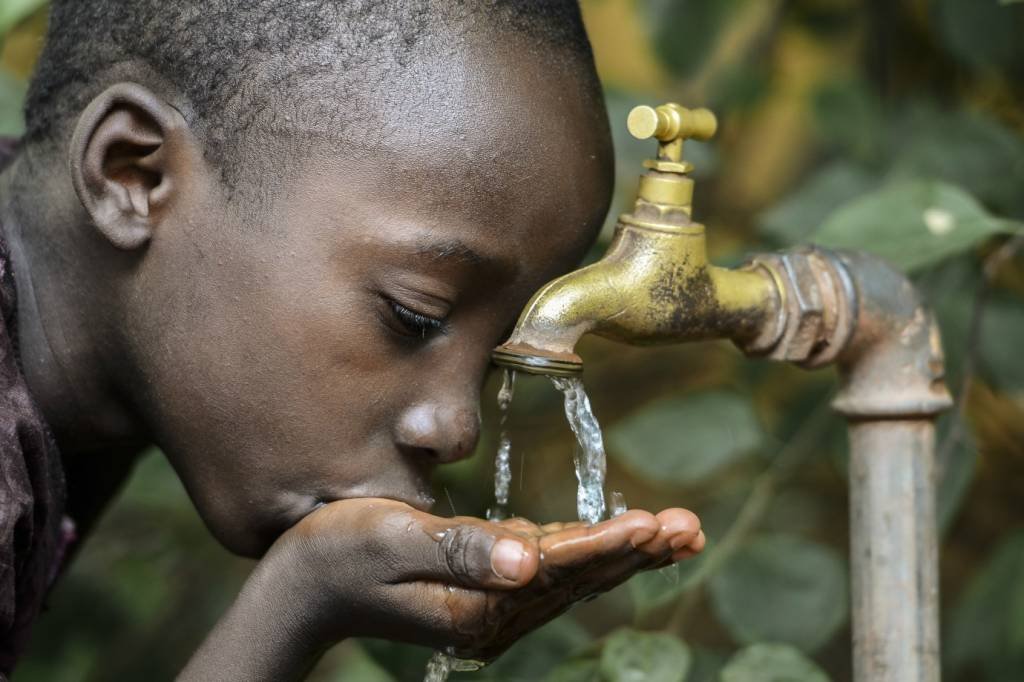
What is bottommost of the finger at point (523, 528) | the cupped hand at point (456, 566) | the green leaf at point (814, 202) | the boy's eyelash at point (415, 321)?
the cupped hand at point (456, 566)

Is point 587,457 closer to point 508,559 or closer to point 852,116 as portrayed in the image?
point 508,559

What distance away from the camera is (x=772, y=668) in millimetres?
1016

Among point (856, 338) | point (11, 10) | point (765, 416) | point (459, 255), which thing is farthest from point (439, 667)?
point (765, 416)

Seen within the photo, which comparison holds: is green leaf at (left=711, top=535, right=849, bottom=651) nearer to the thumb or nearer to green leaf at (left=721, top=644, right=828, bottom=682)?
green leaf at (left=721, top=644, right=828, bottom=682)

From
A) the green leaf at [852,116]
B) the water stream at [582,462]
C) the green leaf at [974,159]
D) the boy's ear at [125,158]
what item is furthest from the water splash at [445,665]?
the green leaf at [852,116]

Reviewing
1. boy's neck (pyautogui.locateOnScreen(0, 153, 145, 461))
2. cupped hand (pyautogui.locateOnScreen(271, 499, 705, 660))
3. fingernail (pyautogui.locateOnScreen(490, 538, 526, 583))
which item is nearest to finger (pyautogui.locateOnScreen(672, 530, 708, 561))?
cupped hand (pyautogui.locateOnScreen(271, 499, 705, 660))

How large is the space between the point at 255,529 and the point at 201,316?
0.16m

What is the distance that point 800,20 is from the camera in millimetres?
1788

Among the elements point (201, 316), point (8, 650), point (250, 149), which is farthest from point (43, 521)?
point (250, 149)

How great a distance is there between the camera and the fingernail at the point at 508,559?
2.47 feet

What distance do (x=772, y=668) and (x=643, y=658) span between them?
9 centimetres

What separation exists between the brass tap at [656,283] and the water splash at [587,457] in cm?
5

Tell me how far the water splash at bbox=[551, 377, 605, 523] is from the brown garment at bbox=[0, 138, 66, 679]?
0.37 meters

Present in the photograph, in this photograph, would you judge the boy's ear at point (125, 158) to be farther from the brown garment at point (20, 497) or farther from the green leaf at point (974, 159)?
the green leaf at point (974, 159)
